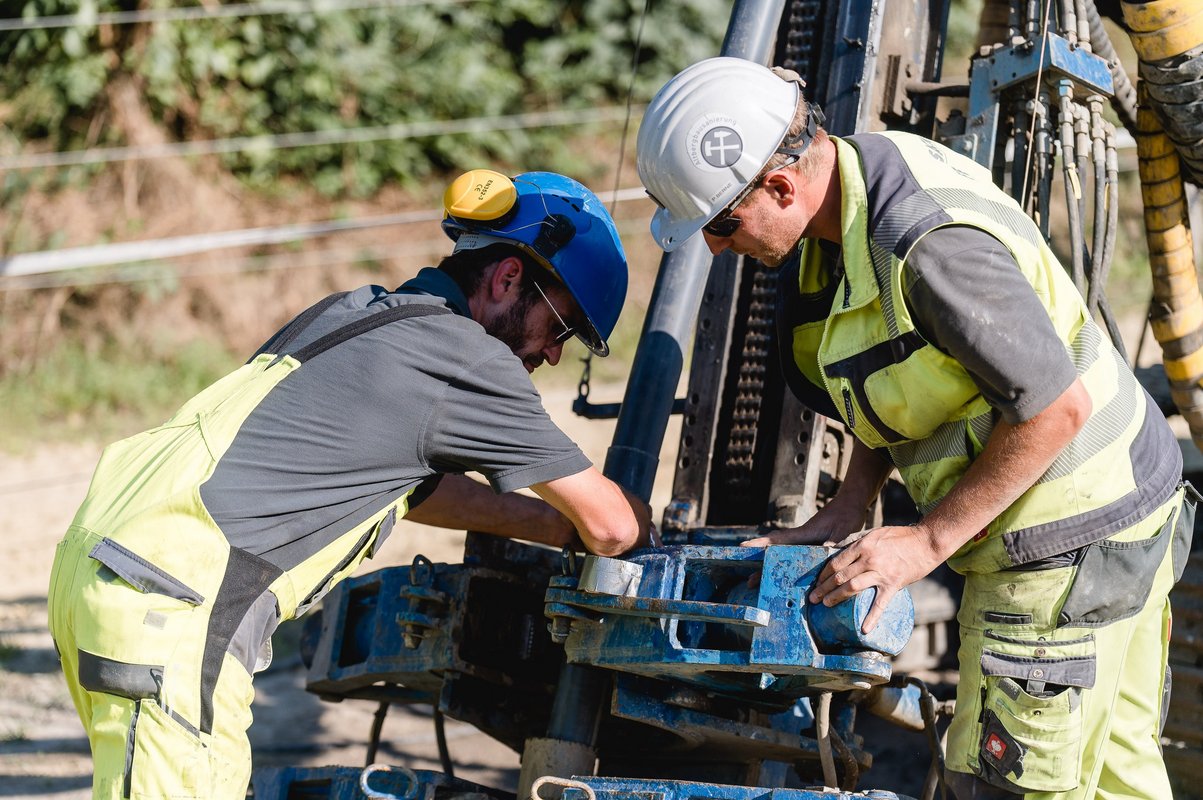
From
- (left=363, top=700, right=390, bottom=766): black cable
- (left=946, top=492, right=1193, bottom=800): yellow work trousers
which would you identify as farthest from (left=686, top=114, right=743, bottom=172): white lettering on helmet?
(left=363, top=700, right=390, bottom=766): black cable

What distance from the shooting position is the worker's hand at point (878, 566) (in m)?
2.55

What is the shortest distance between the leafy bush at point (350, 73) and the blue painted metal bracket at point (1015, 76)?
327 inches

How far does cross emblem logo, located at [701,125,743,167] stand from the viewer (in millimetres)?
2715

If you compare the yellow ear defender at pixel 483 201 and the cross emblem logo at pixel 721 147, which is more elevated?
the cross emblem logo at pixel 721 147

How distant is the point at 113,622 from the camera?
2.62 meters

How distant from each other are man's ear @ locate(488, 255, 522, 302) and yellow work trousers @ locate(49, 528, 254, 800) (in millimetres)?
975

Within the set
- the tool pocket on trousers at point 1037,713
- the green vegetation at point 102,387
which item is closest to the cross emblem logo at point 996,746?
the tool pocket on trousers at point 1037,713

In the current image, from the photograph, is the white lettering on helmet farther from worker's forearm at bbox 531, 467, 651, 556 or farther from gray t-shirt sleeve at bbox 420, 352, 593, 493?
worker's forearm at bbox 531, 467, 651, 556

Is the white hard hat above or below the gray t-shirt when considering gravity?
above

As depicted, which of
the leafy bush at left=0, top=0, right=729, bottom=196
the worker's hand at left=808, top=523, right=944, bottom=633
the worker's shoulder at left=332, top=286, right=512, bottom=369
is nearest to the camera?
the worker's hand at left=808, top=523, right=944, bottom=633

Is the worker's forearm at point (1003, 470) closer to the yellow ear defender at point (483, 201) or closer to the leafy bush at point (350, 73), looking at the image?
the yellow ear defender at point (483, 201)

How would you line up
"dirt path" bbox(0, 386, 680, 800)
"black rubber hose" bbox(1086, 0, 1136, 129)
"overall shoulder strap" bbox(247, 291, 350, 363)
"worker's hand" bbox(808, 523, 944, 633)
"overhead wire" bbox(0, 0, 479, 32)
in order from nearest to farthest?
"worker's hand" bbox(808, 523, 944, 633)
"overall shoulder strap" bbox(247, 291, 350, 363)
"black rubber hose" bbox(1086, 0, 1136, 129)
"dirt path" bbox(0, 386, 680, 800)
"overhead wire" bbox(0, 0, 479, 32)

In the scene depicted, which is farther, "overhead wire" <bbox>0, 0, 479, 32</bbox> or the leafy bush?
the leafy bush

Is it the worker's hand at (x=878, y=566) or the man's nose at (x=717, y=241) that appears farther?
the man's nose at (x=717, y=241)
